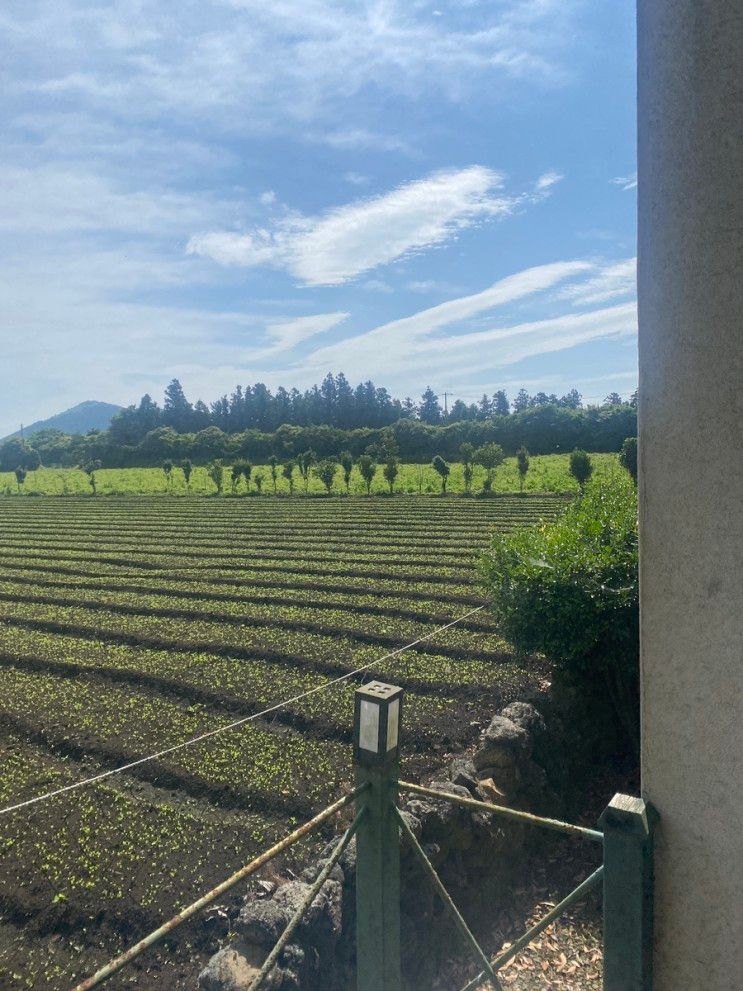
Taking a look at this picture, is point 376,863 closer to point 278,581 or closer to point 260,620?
point 260,620

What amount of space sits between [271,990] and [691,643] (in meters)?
2.62

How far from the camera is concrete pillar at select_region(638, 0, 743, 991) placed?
163 cm

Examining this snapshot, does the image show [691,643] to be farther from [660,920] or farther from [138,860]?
[138,860]

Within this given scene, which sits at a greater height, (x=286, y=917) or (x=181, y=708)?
(x=286, y=917)

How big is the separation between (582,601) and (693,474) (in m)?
4.88

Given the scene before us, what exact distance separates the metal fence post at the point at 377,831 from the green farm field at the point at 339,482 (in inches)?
1240

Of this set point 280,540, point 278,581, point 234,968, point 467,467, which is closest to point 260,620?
point 278,581

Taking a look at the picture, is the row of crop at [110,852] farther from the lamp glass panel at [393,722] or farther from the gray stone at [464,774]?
the lamp glass panel at [393,722]

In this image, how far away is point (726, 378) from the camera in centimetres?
163

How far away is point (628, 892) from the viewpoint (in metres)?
1.70

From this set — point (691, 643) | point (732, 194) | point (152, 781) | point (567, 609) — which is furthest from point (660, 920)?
point (152, 781)

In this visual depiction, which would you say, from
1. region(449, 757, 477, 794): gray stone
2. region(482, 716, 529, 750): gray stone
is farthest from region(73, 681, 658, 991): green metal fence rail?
region(482, 716, 529, 750): gray stone

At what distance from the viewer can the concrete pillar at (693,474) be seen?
163cm

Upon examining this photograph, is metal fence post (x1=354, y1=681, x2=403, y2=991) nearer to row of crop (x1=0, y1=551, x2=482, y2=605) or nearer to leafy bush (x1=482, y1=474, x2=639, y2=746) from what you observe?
leafy bush (x1=482, y1=474, x2=639, y2=746)
